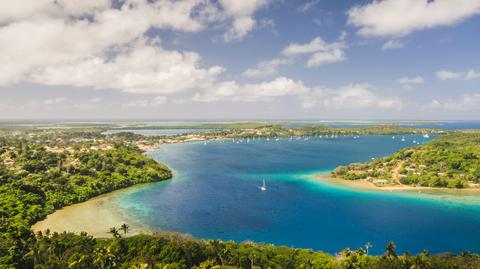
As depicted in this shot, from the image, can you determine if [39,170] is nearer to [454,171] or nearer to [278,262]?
[278,262]

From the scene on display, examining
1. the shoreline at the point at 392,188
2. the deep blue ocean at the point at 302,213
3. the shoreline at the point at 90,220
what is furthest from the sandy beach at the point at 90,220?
the shoreline at the point at 392,188

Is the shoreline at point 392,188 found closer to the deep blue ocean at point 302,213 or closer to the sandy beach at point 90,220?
the deep blue ocean at point 302,213

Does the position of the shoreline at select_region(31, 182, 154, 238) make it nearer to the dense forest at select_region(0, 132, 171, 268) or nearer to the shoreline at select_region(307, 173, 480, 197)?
the dense forest at select_region(0, 132, 171, 268)

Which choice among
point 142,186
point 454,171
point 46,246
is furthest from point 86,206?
point 454,171

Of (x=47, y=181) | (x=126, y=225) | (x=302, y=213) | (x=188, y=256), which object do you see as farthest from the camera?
(x=47, y=181)

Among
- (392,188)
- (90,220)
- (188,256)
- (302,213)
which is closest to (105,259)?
(188,256)

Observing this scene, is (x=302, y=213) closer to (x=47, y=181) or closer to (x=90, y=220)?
(x=90, y=220)
